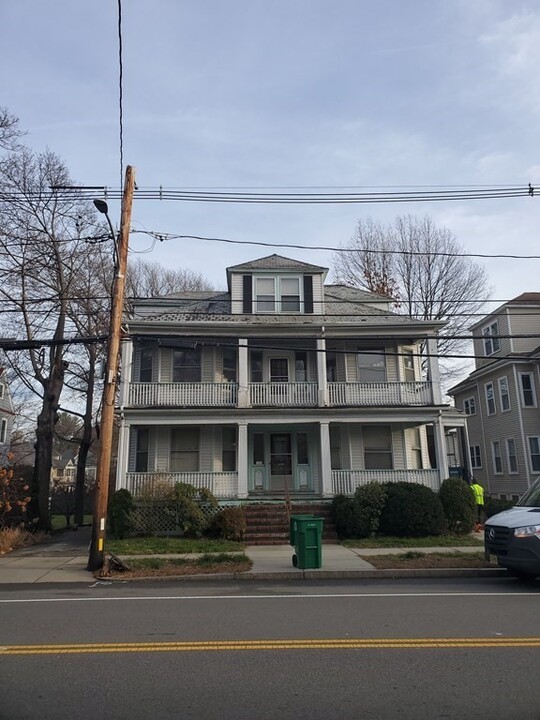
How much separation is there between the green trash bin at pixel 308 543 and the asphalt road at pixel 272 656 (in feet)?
8.40

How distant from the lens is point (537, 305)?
27984mm

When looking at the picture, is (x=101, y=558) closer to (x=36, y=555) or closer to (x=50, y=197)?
(x=36, y=555)

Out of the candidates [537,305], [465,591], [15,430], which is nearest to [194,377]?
[465,591]

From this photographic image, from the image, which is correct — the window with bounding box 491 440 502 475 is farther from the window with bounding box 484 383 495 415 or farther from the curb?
the curb

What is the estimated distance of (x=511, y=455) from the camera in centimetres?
2872

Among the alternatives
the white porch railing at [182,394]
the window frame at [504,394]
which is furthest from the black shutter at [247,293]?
the window frame at [504,394]

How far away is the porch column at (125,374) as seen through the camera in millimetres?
18719

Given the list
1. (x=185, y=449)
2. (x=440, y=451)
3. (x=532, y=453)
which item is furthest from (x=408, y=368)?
(x=532, y=453)

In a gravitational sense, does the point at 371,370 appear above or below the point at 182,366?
below

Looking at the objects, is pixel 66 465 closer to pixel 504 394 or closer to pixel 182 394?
pixel 182 394

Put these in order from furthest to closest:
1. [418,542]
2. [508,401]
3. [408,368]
Answer: [508,401], [408,368], [418,542]

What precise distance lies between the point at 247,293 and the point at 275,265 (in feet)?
5.23

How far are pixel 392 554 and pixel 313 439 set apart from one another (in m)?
7.57

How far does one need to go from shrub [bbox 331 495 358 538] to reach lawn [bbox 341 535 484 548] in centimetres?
40
